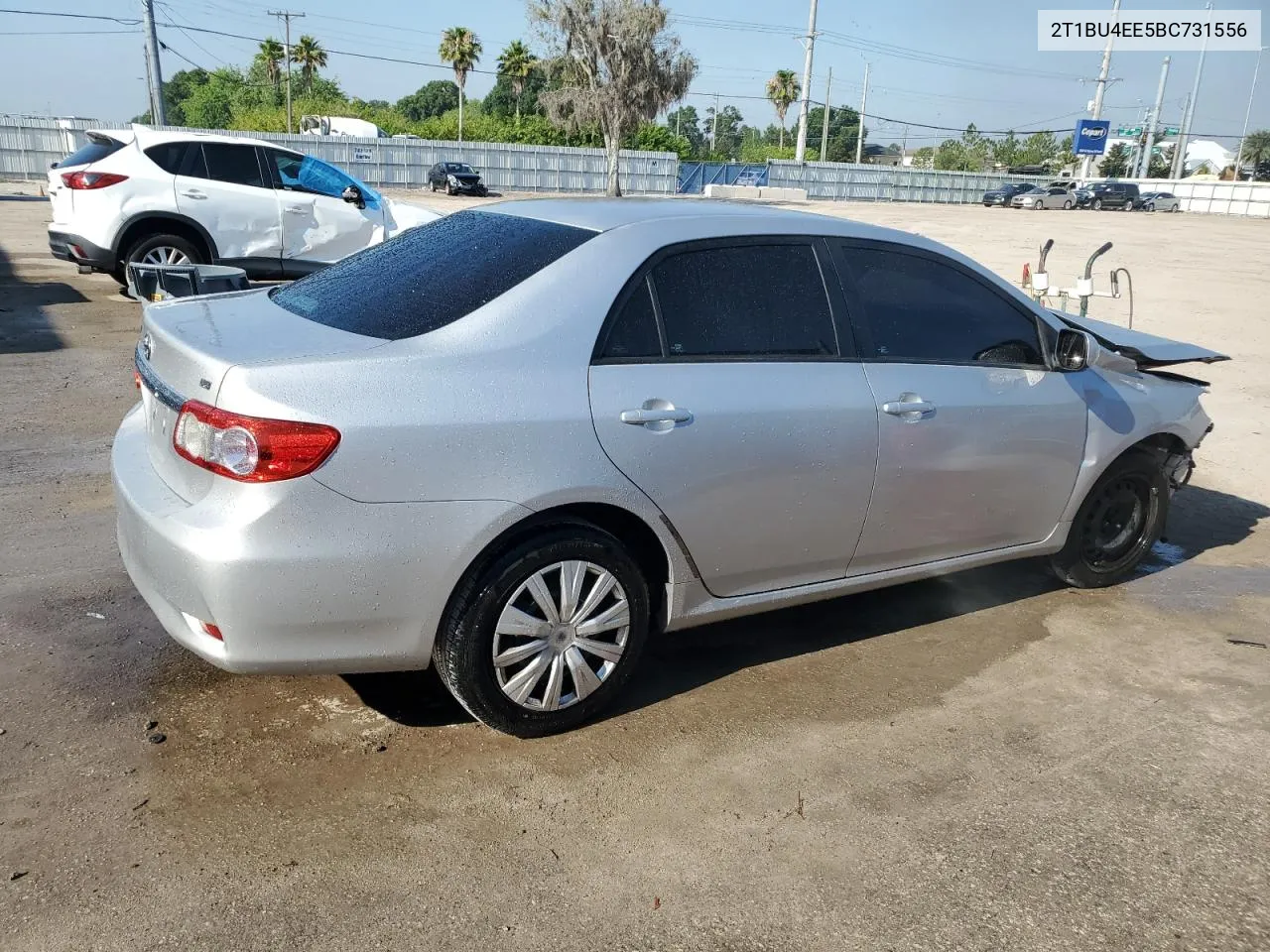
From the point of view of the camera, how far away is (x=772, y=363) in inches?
145

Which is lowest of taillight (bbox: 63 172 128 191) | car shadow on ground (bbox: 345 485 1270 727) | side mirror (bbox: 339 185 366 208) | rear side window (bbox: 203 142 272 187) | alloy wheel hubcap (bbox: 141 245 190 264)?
car shadow on ground (bbox: 345 485 1270 727)

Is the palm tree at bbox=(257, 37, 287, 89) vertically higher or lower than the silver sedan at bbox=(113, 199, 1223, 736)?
higher

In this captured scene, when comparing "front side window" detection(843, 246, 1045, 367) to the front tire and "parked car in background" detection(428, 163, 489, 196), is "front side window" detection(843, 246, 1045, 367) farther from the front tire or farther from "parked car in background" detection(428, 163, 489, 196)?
"parked car in background" detection(428, 163, 489, 196)

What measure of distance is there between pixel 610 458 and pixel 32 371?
6.89 m

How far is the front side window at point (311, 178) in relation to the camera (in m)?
11.2

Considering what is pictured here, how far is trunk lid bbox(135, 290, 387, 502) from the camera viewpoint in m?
2.99

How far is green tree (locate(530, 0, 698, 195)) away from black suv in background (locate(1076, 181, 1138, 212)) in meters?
22.1

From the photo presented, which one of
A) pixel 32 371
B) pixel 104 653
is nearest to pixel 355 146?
pixel 32 371

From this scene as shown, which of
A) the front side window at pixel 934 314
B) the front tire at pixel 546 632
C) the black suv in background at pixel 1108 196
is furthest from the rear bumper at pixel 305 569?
the black suv in background at pixel 1108 196

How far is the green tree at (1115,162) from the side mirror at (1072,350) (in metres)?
111

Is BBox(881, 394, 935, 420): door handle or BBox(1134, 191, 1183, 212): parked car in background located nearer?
BBox(881, 394, 935, 420): door handle

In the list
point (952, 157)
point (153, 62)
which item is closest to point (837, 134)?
point (952, 157)

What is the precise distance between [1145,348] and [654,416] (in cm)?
Answer: 334

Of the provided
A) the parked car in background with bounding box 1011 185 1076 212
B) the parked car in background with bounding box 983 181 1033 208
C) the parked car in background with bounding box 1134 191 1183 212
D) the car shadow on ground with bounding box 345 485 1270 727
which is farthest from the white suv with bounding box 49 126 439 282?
the parked car in background with bounding box 1134 191 1183 212
